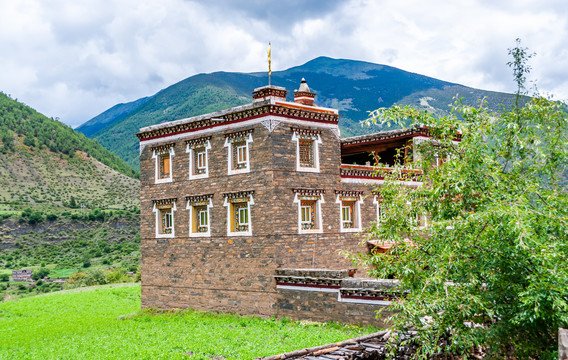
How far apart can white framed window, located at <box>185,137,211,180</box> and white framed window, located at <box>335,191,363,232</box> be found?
573cm

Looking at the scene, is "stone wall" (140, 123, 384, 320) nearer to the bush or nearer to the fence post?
the fence post

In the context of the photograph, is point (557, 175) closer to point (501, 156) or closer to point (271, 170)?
point (501, 156)

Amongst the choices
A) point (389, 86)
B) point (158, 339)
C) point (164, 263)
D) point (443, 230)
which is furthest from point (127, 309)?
point (389, 86)

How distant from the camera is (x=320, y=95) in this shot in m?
169

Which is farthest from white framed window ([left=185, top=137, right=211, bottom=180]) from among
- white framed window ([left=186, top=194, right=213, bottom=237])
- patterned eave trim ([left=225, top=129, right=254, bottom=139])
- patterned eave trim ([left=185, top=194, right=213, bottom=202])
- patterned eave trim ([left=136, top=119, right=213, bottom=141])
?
patterned eave trim ([left=225, top=129, right=254, bottom=139])

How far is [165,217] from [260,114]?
711cm

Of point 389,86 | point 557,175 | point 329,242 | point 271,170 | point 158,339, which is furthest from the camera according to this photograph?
point 389,86

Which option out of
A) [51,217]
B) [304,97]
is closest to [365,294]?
[304,97]

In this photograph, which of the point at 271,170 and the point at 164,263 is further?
the point at 164,263

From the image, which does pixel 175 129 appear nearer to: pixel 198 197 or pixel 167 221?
pixel 198 197

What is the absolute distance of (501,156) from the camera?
34.2 ft

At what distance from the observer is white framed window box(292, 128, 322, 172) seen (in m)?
20.9

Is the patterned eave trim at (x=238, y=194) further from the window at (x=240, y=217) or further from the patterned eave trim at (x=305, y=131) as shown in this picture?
the patterned eave trim at (x=305, y=131)

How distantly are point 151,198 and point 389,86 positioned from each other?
14289 centimetres
